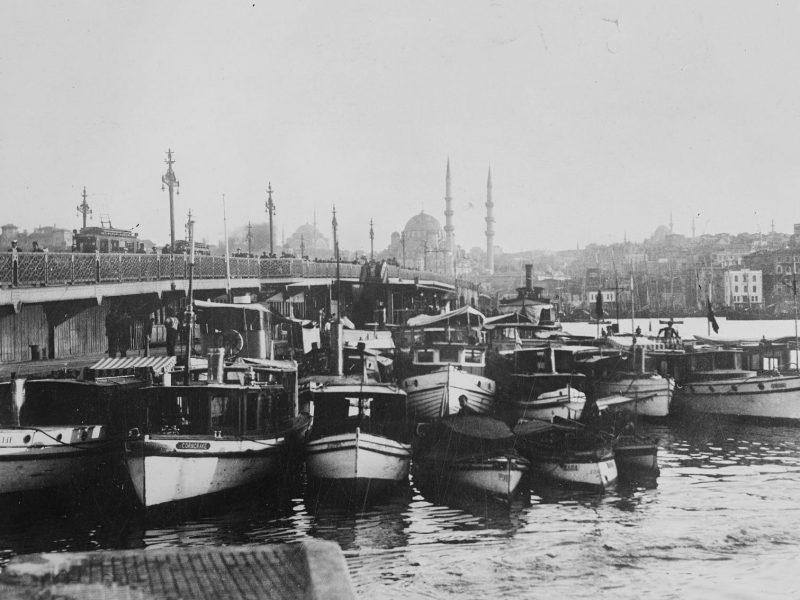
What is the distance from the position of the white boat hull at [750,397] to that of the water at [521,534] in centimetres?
1013

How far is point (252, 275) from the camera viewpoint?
136 ft

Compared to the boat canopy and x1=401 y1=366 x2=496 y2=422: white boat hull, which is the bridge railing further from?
x1=401 y1=366 x2=496 y2=422: white boat hull

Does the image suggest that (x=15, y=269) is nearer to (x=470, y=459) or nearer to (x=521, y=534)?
(x=470, y=459)

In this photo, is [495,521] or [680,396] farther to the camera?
[680,396]

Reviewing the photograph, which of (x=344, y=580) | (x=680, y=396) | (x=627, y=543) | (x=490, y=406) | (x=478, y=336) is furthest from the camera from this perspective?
(x=478, y=336)

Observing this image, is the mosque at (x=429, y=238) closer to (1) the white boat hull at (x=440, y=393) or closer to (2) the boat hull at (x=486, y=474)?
(1) the white boat hull at (x=440, y=393)

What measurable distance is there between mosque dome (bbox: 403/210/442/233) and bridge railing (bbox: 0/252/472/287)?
12812 cm

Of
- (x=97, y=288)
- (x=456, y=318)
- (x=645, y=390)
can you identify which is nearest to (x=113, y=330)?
(x=97, y=288)

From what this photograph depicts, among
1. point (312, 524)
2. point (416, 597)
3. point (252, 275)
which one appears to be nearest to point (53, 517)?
point (312, 524)

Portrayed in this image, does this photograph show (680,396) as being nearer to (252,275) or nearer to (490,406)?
(490,406)

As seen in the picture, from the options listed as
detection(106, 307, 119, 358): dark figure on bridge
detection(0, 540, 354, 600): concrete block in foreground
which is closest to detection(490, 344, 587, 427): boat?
detection(106, 307, 119, 358): dark figure on bridge

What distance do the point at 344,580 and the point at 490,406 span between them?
2566 centimetres

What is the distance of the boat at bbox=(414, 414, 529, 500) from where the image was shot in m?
18.7

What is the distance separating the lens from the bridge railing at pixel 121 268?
24.8 meters
